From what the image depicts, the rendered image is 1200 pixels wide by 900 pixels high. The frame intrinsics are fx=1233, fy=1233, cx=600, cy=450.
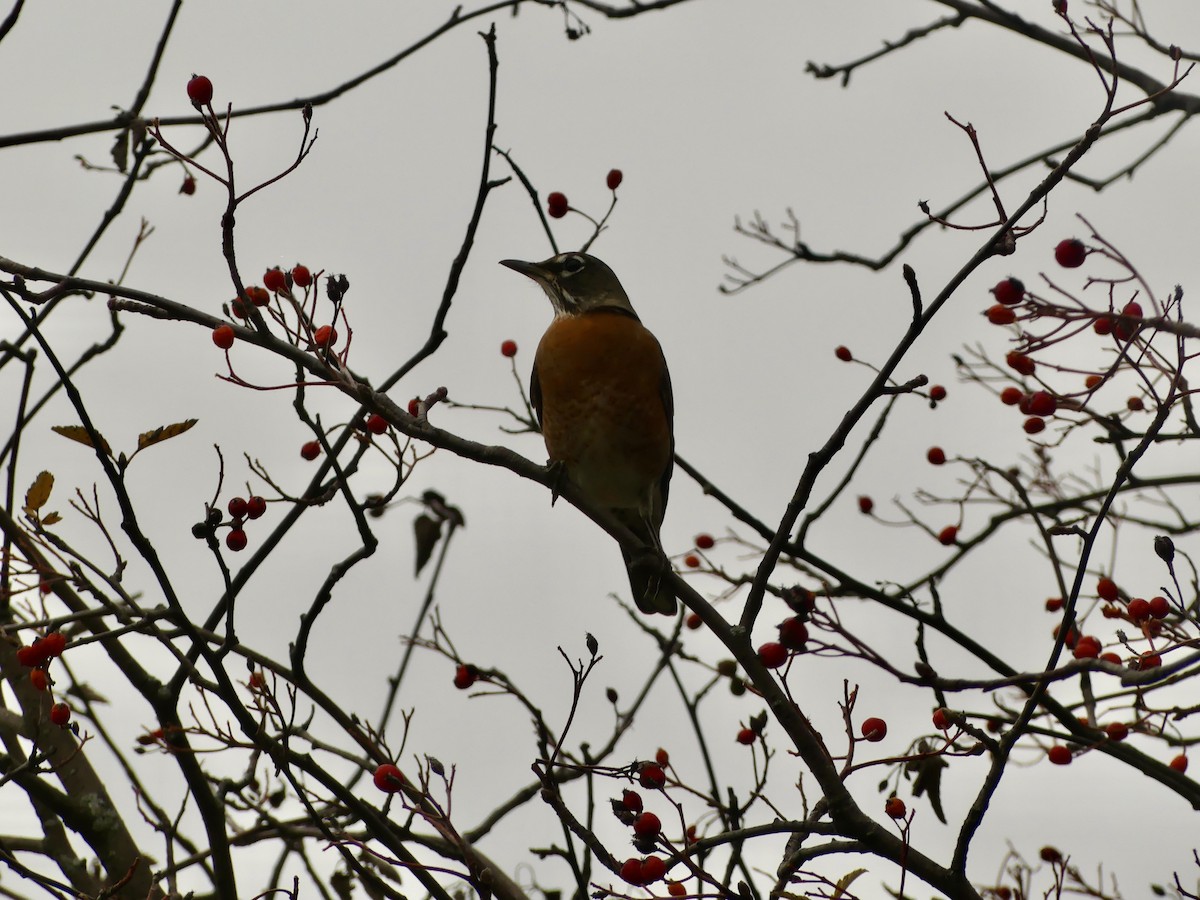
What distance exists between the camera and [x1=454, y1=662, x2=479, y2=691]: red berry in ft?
12.6

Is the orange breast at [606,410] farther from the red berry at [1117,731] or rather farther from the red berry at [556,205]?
the red berry at [1117,731]

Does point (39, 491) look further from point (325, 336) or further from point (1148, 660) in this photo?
point (1148, 660)

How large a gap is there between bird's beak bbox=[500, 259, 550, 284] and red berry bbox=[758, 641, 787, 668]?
371 cm

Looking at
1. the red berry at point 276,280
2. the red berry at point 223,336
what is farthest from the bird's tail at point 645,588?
the red berry at point 223,336

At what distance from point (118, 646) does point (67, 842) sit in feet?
3.07

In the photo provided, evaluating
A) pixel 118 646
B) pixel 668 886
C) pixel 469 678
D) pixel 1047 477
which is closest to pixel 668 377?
pixel 1047 477

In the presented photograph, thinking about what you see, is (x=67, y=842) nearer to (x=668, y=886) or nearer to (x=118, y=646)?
(x=118, y=646)

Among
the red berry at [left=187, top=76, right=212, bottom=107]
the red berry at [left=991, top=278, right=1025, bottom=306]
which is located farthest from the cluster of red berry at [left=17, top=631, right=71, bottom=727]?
the red berry at [left=991, top=278, right=1025, bottom=306]

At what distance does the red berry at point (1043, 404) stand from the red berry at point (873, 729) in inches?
34.9

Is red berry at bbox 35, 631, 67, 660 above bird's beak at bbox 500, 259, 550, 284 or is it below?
below

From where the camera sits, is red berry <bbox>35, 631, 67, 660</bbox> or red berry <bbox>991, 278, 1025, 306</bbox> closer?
Result: red berry <bbox>991, 278, 1025, 306</bbox>

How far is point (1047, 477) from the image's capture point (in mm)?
5234

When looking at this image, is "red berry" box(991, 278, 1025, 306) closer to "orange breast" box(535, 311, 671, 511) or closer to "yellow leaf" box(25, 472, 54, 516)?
"yellow leaf" box(25, 472, 54, 516)

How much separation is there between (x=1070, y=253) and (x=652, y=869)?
1757 millimetres
